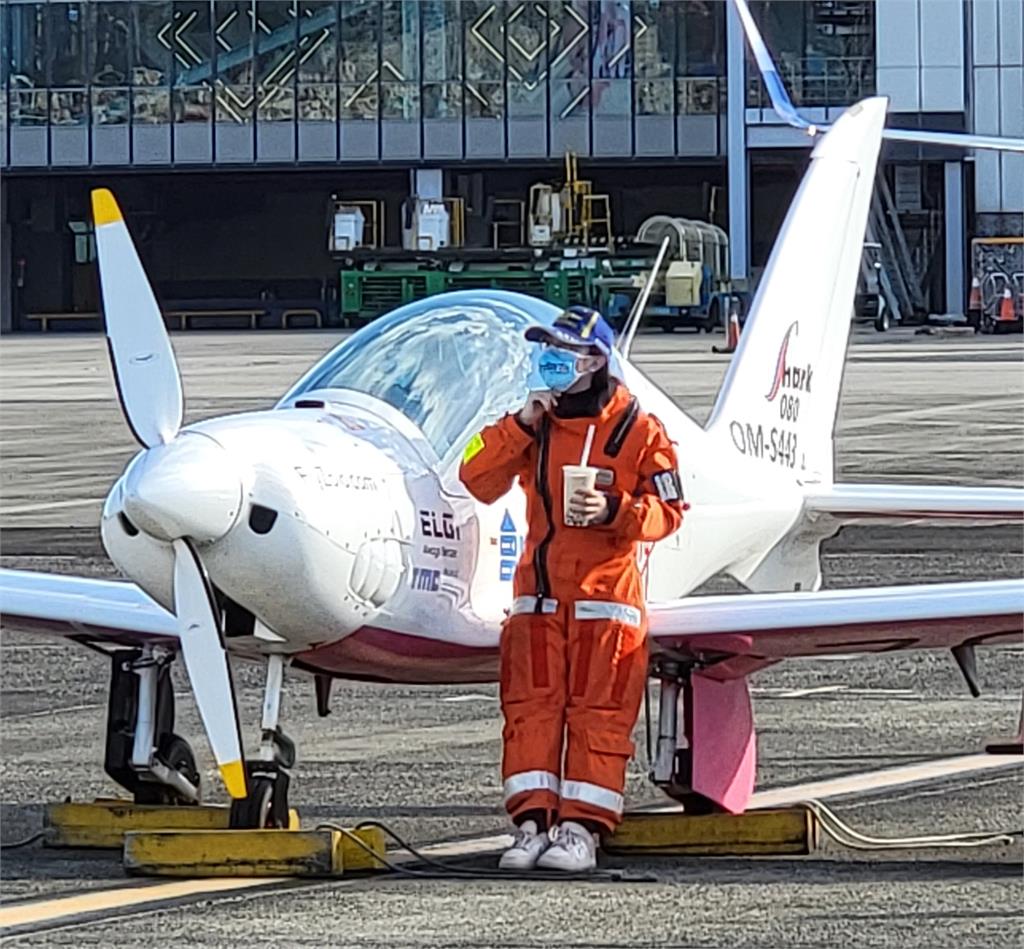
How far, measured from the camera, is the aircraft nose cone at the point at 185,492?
7.59 meters

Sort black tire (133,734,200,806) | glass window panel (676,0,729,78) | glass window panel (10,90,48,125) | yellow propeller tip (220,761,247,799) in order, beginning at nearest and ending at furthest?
yellow propeller tip (220,761,247,799), black tire (133,734,200,806), glass window panel (676,0,729,78), glass window panel (10,90,48,125)

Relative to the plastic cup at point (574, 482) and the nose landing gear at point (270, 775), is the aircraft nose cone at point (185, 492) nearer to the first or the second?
the nose landing gear at point (270, 775)

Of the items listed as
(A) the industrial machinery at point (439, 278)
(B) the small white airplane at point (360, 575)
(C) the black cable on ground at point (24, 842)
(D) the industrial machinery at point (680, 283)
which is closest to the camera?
(B) the small white airplane at point (360, 575)

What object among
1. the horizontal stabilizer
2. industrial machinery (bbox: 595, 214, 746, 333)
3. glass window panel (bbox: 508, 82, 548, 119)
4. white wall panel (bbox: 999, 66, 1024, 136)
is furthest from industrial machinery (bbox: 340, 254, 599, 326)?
the horizontal stabilizer

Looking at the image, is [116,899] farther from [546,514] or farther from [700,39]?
[700,39]

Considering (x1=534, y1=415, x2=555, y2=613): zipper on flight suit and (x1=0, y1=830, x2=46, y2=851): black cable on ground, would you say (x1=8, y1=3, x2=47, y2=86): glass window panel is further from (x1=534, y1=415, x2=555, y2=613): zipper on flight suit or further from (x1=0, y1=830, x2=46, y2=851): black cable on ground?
(x1=534, y1=415, x2=555, y2=613): zipper on flight suit

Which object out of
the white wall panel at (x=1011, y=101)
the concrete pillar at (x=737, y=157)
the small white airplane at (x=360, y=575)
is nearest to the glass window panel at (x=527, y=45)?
the concrete pillar at (x=737, y=157)

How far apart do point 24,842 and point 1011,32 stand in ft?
191

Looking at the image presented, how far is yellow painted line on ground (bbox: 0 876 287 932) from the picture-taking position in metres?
7.50

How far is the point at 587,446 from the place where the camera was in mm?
8398

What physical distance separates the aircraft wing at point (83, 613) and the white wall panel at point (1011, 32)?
5686 cm

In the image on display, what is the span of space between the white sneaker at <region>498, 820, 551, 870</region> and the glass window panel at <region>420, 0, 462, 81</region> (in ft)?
208

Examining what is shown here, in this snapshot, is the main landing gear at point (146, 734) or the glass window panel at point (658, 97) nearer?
the main landing gear at point (146, 734)

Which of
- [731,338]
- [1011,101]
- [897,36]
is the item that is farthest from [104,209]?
[897,36]
